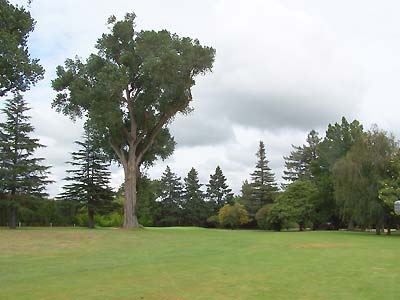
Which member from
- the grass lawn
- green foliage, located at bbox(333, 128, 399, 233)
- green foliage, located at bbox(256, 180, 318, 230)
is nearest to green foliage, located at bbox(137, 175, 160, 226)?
green foliage, located at bbox(256, 180, 318, 230)

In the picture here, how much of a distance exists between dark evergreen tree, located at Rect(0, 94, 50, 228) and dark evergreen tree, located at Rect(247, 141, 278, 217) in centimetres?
3697

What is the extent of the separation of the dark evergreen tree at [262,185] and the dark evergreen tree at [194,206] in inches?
411

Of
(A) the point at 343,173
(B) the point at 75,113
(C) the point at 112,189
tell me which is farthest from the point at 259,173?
(B) the point at 75,113

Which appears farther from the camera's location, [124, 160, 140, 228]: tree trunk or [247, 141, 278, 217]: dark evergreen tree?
[247, 141, 278, 217]: dark evergreen tree

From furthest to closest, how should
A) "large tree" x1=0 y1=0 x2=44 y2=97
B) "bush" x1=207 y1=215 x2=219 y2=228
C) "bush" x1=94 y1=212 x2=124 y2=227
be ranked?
"bush" x1=207 y1=215 x2=219 y2=228 < "bush" x1=94 y1=212 x2=124 y2=227 < "large tree" x1=0 y1=0 x2=44 y2=97

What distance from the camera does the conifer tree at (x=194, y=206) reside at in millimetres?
82750

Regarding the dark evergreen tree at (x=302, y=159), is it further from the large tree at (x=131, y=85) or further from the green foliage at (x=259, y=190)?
the large tree at (x=131, y=85)

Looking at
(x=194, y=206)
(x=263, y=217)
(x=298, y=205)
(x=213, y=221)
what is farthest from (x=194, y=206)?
(x=298, y=205)

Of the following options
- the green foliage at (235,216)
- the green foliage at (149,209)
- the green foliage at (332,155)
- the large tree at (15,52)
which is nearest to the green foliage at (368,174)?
the green foliage at (332,155)

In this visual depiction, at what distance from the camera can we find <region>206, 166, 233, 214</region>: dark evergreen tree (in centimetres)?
8854

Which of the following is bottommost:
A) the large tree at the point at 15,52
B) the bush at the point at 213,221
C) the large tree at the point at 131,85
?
the bush at the point at 213,221

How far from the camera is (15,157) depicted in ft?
143

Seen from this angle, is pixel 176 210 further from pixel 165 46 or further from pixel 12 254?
pixel 12 254

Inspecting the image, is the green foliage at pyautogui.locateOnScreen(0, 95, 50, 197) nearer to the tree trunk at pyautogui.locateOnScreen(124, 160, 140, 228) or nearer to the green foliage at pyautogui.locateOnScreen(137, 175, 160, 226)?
the tree trunk at pyautogui.locateOnScreen(124, 160, 140, 228)
